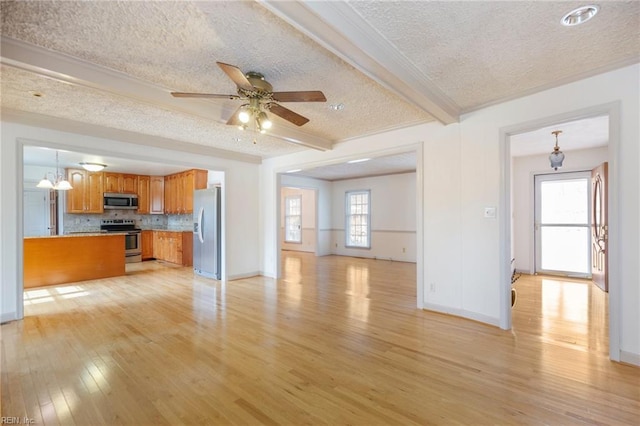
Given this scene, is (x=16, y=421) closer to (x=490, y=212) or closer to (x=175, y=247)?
(x=490, y=212)

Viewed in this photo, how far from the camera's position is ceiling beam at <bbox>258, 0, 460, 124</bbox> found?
175 cm

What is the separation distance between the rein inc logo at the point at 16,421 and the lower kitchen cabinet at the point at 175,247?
6034 millimetres

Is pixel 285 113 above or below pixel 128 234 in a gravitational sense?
above

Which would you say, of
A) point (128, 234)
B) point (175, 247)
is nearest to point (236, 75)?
point (175, 247)

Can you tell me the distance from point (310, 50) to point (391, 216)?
693cm

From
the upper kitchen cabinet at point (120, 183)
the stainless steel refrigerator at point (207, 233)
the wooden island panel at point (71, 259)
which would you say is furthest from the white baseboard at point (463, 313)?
the upper kitchen cabinet at point (120, 183)

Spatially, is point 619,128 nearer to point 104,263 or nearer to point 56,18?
point 56,18

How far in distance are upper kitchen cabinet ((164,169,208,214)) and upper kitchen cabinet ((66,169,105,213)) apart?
1572mm

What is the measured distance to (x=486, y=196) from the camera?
349 centimetres

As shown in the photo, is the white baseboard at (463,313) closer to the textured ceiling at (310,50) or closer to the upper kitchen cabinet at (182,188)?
the textured ceiling at (310,50)

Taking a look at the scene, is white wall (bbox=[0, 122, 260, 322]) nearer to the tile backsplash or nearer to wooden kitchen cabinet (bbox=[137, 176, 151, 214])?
the tile backsplash

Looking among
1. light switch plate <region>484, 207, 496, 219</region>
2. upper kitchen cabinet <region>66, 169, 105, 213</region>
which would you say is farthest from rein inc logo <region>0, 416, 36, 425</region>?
upper kitchen cabinet <region>66, 169, 105, 213</region>

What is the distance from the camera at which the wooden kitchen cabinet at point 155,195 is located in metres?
8.66

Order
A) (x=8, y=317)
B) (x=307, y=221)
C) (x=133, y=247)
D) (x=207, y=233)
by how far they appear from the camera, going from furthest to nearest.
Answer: (x=307, y=221)
(x=133, y=247)
(x=207, y=233)
(x=8, y=317)
